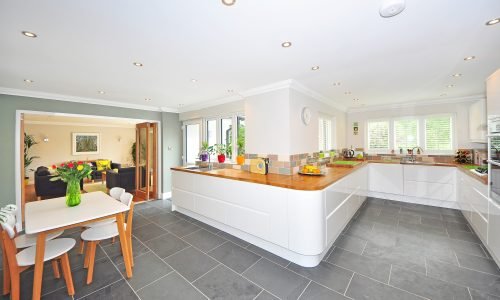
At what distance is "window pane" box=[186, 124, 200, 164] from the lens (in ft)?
17.0

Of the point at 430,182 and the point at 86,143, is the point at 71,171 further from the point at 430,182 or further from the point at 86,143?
the point at 86,143

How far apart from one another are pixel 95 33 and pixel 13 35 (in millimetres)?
704

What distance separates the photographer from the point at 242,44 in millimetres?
1927

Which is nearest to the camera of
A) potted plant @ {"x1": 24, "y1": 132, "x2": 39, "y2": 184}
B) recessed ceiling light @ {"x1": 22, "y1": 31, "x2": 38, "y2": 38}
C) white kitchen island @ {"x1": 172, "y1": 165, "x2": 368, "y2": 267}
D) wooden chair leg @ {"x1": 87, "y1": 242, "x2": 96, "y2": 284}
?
recessed ceiling light @ {"x1": 22, "y1": 31, "x2": 38, "y2": 38}

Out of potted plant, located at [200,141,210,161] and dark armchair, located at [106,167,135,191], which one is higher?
potted plant, located at [200,141,210,161]

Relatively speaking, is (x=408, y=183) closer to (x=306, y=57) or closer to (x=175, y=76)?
(x=306, y=57)

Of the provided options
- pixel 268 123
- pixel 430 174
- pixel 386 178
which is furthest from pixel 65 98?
pixel 430 174

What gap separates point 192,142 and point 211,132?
822 millimetres

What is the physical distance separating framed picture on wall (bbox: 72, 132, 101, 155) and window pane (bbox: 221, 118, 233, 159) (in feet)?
22.0

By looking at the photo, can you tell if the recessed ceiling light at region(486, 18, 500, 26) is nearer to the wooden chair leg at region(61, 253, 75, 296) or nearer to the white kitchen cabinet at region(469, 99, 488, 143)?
the white kitchen cabinet at region(469, 99, 488, 143)

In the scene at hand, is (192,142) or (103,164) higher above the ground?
(192,142)

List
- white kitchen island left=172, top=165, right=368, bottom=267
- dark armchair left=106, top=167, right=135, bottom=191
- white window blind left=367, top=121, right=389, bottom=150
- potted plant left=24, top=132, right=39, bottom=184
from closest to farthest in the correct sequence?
white kitchen island left=172, top=165, right=368, bottom=267 < white window blind left=367, top=121, right=389, bottom=150 < dark armchair left=106, top=167, right=135, bottom=191 < potted plant left=24, top=132, right=39, bottom=184

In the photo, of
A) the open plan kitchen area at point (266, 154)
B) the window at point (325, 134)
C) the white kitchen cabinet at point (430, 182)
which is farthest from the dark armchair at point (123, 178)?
the white kitchen cabinet at point (430, 182)

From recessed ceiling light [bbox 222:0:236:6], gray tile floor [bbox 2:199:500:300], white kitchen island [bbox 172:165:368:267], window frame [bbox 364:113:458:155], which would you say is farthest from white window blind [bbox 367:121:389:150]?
recessed ceiling light [bbox 222:0:236:6]
